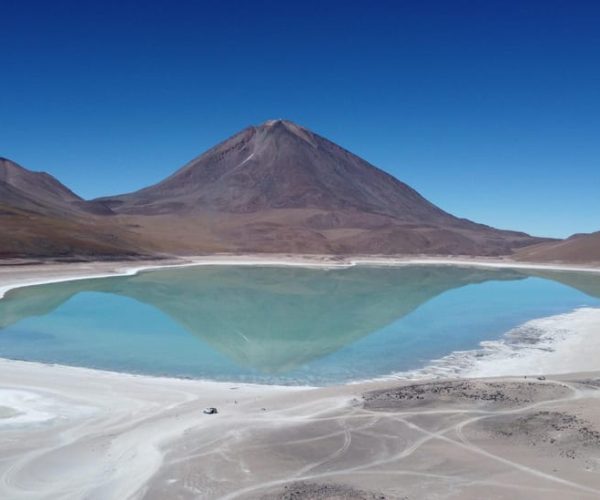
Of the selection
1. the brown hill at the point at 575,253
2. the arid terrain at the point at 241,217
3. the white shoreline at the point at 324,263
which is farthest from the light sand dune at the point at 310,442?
the brown hill at the point at 575,253

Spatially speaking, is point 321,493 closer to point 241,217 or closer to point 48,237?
point 48,237

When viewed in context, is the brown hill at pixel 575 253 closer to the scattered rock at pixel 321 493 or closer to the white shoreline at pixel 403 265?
the white shoreline at pixel 403 265

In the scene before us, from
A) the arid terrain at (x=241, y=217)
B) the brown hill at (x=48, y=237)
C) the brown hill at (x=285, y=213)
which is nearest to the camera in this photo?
the brown hill at (x=48, y=237)

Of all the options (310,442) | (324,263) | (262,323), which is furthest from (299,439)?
(324,263)

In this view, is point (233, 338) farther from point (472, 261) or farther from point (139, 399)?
point (472, 261)

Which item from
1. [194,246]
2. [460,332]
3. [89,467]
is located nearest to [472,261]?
[194,246]

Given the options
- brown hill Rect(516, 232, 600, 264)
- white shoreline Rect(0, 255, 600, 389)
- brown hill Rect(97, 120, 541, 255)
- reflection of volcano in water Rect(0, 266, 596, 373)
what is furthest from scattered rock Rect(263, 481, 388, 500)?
brown hill Rect(516, 232, 600, 264)
